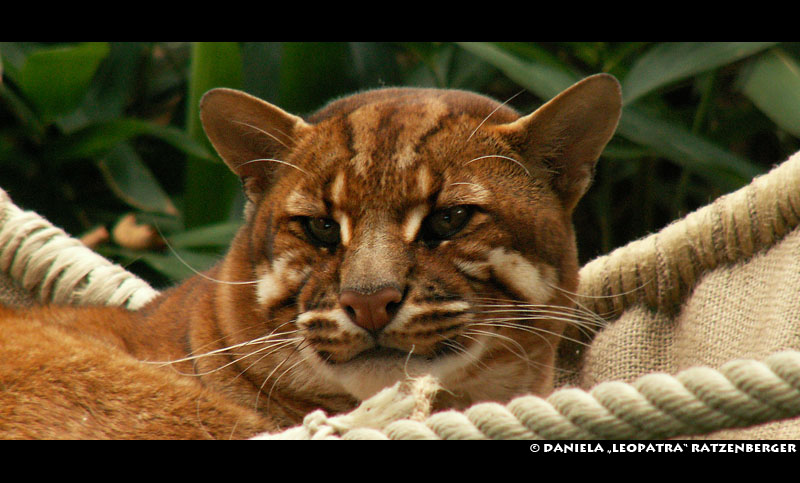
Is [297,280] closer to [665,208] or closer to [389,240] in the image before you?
[389,240]

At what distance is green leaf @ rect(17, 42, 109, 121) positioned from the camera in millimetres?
3314

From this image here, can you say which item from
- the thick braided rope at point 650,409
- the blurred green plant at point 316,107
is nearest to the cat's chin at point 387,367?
the thick braided rope at point 650,409

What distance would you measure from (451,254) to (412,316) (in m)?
0.18

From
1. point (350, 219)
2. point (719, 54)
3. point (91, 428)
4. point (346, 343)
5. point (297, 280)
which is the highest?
point (719, 54)

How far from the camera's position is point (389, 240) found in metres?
1.66

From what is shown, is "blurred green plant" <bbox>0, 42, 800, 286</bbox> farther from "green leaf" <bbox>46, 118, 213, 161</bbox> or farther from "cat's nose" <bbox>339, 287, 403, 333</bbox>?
"cat's nose" <bbox>339, 287, 403, 333</bbox>

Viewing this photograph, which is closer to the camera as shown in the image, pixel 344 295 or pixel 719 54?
pixel 344 295

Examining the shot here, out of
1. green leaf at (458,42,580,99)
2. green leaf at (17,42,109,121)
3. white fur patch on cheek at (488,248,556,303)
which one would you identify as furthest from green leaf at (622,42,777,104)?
green leaf at (17,42,109,121)

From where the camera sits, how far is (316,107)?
3.64m

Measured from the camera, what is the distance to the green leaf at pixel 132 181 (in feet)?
12.1

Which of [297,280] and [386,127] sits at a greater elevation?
[386,127]

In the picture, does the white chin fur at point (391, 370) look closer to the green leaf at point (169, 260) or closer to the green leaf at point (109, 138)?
the green leaf at point (169, 260)
